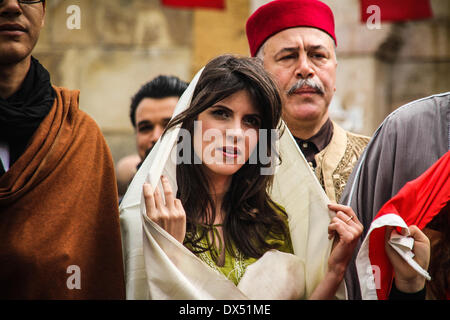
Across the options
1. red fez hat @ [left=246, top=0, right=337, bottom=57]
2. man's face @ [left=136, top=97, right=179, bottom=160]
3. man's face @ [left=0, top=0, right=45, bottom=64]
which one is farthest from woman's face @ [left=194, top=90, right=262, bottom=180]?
man's face @ [left=136, top=97, right=179, bottom=160]

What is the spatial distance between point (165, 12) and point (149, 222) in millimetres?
4841

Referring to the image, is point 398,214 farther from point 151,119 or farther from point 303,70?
point 151,119

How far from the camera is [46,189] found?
2.40 m

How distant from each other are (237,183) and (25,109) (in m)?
0.89

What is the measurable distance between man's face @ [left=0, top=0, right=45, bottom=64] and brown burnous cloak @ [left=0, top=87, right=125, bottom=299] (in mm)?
247

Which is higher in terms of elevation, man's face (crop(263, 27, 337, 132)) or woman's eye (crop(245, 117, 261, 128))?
man's face (crop(263, 27, 337, 132))

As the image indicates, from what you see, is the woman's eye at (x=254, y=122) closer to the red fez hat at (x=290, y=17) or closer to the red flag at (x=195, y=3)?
the red fez hat at (x=290, y=17)

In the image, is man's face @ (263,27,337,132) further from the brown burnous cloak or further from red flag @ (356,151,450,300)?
the brown burnous cloak

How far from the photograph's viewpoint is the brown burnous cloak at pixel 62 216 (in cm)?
233

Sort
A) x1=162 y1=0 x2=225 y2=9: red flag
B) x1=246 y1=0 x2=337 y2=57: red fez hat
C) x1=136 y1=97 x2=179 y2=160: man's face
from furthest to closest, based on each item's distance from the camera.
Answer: x1=162 y1=0 x2=225 y2=9: red flag, x1=136 y1=97 x2=179 y2=160: man's face, x1=246 y1=0 x2=337 y2=57: red fez hat

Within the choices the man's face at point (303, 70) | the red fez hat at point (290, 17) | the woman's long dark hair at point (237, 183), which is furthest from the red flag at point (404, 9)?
the woman's long dark hair at point (237, 183)

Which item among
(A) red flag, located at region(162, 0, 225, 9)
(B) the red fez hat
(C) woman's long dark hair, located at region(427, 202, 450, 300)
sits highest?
(A) red flag, located at region(162, 0, 225, 9)

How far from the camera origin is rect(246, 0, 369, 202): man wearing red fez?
3168mm

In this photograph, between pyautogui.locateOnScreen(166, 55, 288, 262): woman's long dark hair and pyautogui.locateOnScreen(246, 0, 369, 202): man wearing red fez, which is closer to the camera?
pyautogui.locateOnScreen(166, 55, 288, 262): woman's long dark hair
